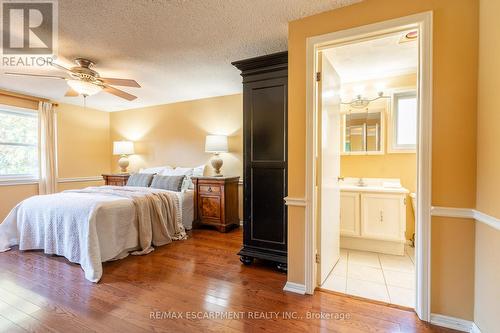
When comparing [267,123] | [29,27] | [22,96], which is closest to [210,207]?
[267,123]

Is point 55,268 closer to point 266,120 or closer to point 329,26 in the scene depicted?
point 266,120

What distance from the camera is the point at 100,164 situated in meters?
5.52

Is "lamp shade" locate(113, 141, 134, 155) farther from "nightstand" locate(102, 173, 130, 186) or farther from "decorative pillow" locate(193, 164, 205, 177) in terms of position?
"decorative pillow" locate(193, 164, 205, 177)

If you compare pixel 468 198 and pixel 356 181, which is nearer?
pixel 468 198

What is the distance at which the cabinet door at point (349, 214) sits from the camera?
2.98 m

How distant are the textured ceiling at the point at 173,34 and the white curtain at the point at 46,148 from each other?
857 mm

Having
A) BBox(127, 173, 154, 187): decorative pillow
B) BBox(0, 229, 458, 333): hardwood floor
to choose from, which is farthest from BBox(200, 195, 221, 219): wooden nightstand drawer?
BBox(0, 229, 458, 333): hardwood floor

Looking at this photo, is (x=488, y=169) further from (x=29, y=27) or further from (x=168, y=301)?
(x=29, y=27)

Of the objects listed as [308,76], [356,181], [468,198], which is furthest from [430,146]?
[356,181]

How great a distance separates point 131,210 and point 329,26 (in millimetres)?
2848

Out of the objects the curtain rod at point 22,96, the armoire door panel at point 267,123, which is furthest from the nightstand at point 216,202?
the curtain rod at point 22,96

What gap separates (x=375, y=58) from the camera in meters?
2.66

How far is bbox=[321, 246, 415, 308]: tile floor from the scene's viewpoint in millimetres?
1986

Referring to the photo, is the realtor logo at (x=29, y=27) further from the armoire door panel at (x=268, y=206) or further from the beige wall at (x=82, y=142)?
the beige wall at (x=82, y=142)
